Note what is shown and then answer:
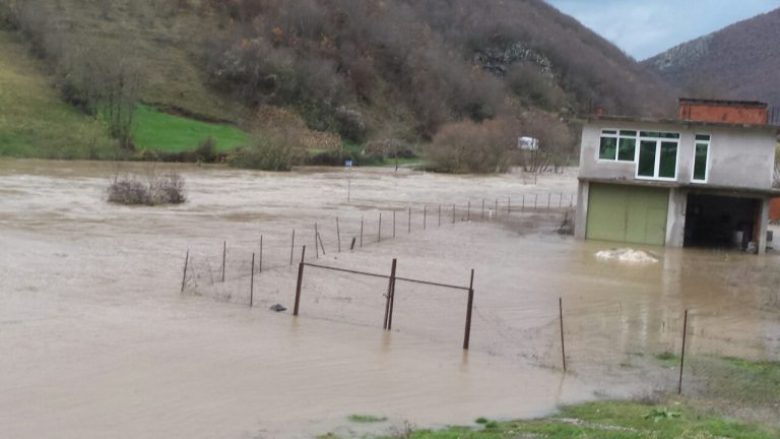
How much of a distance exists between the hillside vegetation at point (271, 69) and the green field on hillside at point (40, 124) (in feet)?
5.24

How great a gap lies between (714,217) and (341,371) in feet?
104

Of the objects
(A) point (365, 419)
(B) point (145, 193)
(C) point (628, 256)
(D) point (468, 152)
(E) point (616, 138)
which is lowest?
(A) point (365, 419)

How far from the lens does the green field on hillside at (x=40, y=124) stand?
7075 cm

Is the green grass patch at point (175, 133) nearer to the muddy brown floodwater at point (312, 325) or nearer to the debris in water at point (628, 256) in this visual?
the muddy brown floodwater at point (312, 325)

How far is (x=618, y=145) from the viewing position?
41.2 meters

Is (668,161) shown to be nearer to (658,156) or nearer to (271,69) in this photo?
(658,156)

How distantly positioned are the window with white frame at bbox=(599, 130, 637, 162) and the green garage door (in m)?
1.26

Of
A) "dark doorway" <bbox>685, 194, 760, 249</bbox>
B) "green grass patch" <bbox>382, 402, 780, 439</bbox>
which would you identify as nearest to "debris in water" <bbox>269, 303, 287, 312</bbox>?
"green grass patch" <bbox>382, 402, 780, 439</bbox>

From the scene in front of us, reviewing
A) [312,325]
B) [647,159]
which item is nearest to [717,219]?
[647,159]

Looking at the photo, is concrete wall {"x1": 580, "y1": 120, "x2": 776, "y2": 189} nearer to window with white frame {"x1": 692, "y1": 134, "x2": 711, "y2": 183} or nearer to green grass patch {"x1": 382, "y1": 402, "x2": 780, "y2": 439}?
window with white frame {"x1": 692, "y1": 134, "x2": 711, "y2": 183}

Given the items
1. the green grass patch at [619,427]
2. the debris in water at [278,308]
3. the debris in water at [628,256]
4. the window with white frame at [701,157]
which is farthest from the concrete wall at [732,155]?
the green grass patch at [619,427]

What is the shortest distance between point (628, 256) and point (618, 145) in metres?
7.21

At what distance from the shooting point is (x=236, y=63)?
10606 centimetres

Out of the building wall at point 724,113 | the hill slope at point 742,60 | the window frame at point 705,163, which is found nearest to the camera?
the window frame at point 705,163
